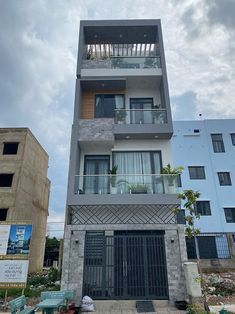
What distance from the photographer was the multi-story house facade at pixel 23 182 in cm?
1594

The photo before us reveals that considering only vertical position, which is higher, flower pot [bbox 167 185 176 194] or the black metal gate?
flower pot [bbox 167 185 176 194]

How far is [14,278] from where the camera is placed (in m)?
7.95

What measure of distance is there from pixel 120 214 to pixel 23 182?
402 inches

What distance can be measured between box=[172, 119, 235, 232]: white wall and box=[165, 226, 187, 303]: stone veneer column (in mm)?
9563

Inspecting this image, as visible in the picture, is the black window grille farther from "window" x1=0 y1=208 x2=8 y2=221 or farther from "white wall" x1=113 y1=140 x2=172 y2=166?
"window" x1=0 y1=208 x2=8 y2=221

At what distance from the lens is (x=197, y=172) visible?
64.3 ft

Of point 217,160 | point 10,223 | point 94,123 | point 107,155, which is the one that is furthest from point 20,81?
point 217,160

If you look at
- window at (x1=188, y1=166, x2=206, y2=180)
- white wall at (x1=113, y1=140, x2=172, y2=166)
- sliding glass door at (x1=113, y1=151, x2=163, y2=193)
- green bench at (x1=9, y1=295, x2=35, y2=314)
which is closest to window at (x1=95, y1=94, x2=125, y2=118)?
white wall at (x1=113, y1=140, x2=172, y2=166)

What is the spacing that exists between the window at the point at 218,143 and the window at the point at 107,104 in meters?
11.7

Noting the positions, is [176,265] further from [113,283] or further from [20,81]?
[20,81]

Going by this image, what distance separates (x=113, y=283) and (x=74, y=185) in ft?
13.5

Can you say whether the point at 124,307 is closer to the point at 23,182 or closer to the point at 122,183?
the point at 122,183

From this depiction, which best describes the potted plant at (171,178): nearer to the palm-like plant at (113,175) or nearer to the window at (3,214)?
the palm-like plant at (113,175)

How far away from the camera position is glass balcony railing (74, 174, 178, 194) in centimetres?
973
